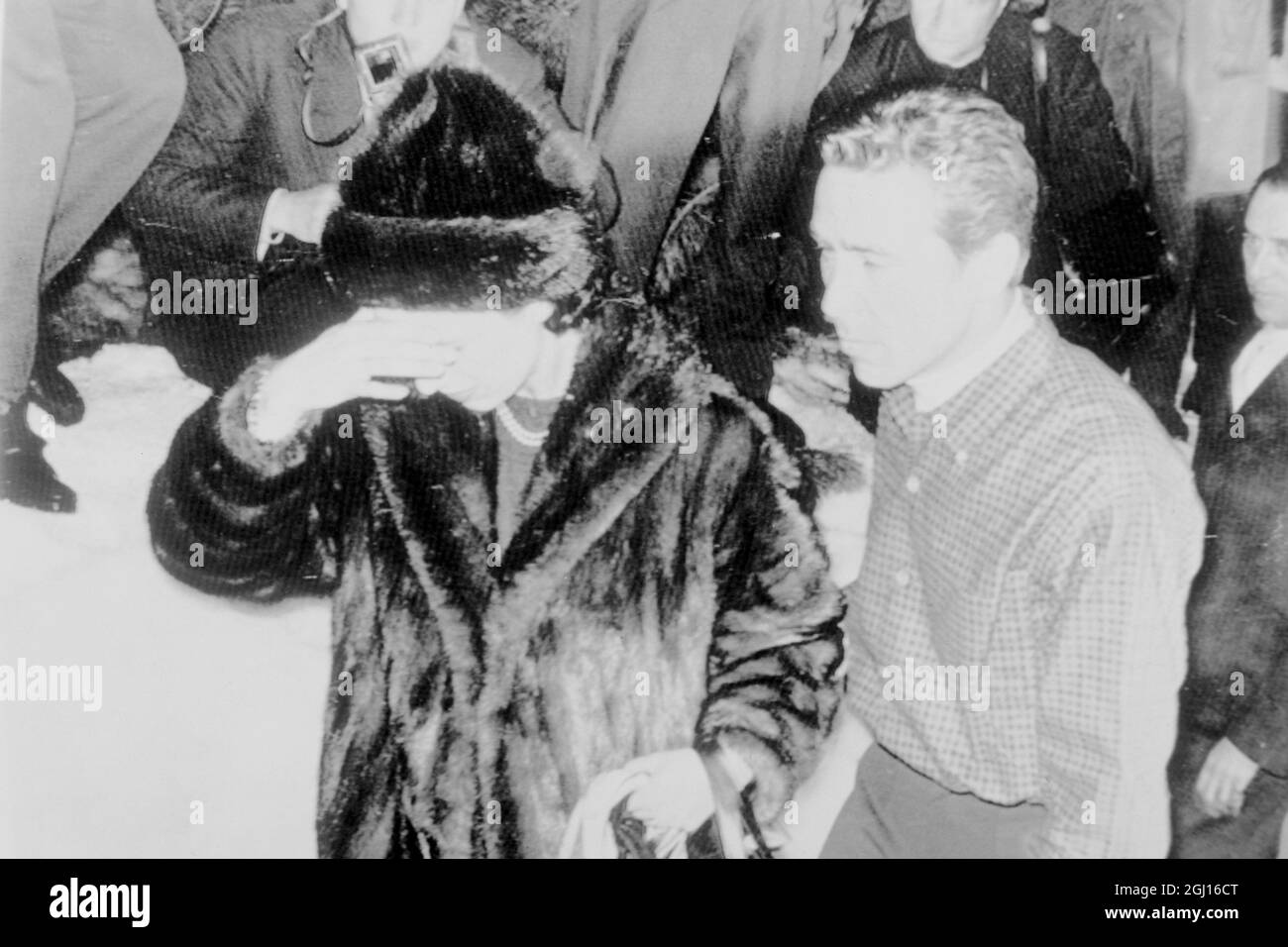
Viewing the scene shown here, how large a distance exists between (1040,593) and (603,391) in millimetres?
759

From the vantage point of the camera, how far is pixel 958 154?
2.20 metres

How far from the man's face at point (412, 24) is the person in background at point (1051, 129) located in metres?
0.63

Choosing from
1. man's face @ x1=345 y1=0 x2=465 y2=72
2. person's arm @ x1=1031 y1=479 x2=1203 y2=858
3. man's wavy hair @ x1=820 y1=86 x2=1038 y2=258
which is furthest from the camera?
man's face @ x1=345 y1=0 x2=465 y2=72

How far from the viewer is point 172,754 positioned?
235cm

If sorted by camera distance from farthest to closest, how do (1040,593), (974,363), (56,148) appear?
1. (56,148)
2. (974,363)
3. (1040,593)

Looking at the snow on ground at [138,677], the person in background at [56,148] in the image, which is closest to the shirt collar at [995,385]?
the snow on ground at [138,677]

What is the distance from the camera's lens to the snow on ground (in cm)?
231

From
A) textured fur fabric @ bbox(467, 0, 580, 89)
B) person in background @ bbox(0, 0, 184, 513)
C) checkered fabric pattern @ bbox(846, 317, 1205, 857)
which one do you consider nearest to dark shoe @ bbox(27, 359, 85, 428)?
person in background @ bbox(0, 0, 184, 513)

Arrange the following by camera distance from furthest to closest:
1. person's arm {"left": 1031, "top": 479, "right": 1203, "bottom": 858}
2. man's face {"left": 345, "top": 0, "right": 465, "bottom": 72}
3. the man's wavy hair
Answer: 1. man's face {"left": 345, "top": 0, "right": 465, "bottom": 72}
2. the man's wavy hair
3. person's arm {"left": 1031, "top": 479, "right": 1203, "bottom": 858}

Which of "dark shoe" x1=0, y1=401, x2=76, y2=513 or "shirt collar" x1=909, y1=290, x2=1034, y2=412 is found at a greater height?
"shirt collar" x1=909, y1=290, x2=1034, y2=412

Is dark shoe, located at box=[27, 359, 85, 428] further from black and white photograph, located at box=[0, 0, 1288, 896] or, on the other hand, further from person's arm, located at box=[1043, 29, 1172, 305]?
person's arm, located at box=[1043, 29, 1172, 305]

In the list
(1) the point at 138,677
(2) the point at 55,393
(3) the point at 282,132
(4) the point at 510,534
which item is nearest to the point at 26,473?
(2) the point at 55,393

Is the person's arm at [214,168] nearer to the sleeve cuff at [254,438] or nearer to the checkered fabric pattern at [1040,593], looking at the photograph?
the sleeve cuff at [254,438]

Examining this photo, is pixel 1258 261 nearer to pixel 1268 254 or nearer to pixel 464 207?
pixel 1268 254
